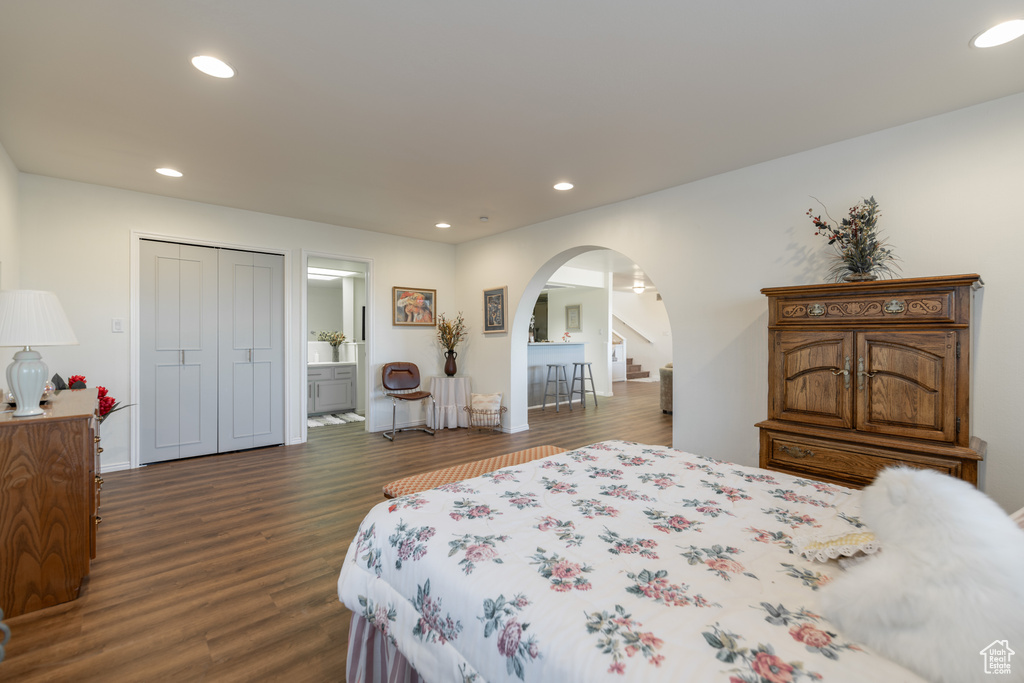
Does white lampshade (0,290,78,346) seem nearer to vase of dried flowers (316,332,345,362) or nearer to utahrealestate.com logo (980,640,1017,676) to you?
utahrealestate.com logo (980,640,1017,676)

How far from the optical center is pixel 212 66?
2.19 meters

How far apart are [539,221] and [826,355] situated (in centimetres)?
334

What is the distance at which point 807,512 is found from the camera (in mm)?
1478

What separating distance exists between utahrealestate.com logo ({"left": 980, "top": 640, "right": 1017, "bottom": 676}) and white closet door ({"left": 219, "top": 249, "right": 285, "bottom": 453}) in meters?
5.43

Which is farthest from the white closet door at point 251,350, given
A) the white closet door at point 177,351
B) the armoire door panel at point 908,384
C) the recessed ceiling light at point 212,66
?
the armoire door panel at point 908,384

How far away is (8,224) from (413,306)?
3664 millimetres

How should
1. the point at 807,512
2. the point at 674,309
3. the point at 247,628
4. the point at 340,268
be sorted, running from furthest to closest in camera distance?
the point at 340,268 → the point at 674,309 → the point at 247,628 → the point at 807,512

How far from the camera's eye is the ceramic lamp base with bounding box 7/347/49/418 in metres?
2.13

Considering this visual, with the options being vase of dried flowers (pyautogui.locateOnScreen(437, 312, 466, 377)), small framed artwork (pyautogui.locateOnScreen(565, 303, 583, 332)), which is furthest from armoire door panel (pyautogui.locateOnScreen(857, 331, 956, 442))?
small framed artwork (pyautogui.locateOnScreen(565, 303, 583, 332))

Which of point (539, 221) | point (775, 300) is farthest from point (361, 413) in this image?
point (775, 300)

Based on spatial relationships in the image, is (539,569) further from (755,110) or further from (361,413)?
(361,413)

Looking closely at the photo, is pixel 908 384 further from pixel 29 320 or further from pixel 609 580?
pixel 29 320

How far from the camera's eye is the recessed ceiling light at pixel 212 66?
2.13 metres

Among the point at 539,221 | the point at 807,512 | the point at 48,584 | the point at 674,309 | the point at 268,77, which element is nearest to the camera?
the point at 807,512
